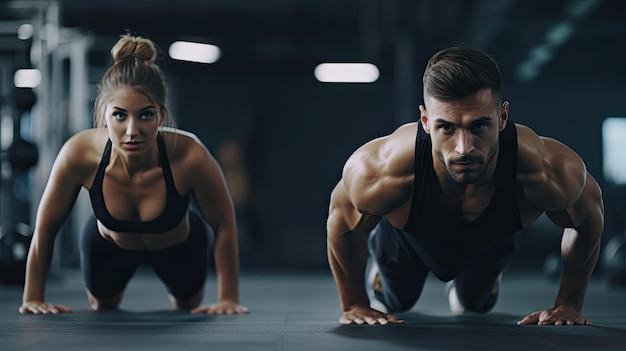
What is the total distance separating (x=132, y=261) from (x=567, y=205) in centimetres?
190

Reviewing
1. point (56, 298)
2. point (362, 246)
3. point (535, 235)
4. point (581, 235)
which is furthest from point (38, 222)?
point (535, 235)

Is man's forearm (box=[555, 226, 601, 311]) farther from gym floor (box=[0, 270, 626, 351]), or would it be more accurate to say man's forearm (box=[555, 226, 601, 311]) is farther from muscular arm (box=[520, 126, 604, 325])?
gym floor (box=[0, 270, 626, 351])

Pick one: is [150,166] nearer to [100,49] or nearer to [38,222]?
[38,222]

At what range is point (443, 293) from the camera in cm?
570

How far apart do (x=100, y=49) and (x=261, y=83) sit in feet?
8.73

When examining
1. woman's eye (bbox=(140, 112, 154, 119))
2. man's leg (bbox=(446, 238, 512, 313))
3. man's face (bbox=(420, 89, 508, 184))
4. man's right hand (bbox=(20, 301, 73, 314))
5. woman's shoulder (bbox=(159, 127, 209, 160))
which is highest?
woman's eye (bbox=(140, 112, 154, 119))

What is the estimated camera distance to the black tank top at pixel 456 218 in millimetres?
2795

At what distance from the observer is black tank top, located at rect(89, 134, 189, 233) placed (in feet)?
11.1

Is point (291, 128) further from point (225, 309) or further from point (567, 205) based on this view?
point (567, 205)

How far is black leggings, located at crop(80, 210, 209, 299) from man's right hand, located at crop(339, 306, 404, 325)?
0.98 metres

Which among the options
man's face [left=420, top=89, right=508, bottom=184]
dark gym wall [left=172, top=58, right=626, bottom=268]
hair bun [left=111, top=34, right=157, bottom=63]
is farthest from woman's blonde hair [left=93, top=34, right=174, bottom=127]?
dark gym wall [left=172, top=58, right=626, bottom=268]

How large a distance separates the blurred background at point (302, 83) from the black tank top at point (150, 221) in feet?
9.17

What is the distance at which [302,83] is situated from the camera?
11828mm

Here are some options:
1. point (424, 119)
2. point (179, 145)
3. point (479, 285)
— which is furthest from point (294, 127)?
point (424, 119)
